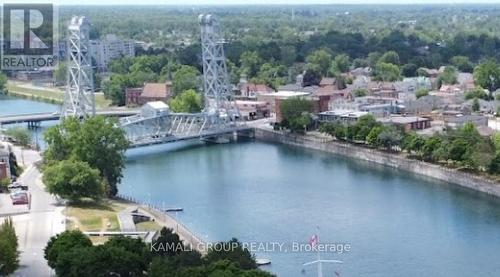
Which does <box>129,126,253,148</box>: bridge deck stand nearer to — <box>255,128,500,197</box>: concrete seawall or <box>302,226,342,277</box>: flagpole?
<box>255,128,500,197</box>: concrete seawall

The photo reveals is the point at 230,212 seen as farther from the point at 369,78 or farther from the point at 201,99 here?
the point at 369,78

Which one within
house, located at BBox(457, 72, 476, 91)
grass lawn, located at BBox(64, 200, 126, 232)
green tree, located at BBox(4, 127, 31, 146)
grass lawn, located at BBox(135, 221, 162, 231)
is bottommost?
grass lawn, located at BBox(135, 221, 162, 231)

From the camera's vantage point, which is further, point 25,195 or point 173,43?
point 173,43

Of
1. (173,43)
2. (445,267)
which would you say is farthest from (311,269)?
(173,43)

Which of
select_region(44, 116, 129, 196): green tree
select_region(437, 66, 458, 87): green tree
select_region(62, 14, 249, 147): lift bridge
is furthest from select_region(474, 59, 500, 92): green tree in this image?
select_region(44, 116, 129, 196): green tree

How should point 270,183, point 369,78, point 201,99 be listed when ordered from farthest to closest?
point 369,78 < point 201,99 < point 270,183

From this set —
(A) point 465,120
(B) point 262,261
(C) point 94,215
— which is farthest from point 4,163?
(A) point 465,120
